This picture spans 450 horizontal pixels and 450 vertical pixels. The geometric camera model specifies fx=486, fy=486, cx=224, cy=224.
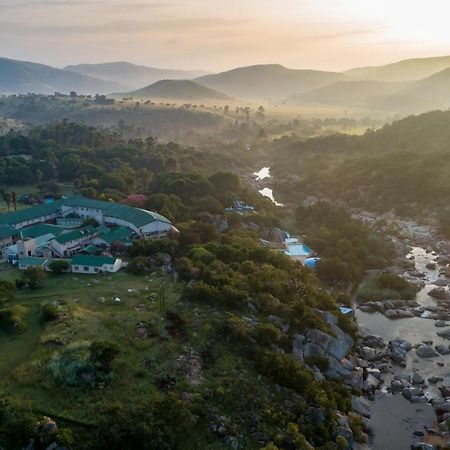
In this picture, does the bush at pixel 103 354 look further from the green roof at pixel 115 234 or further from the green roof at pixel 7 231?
the green roof at pixel 7 231

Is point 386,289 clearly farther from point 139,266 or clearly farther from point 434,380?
point 139,266

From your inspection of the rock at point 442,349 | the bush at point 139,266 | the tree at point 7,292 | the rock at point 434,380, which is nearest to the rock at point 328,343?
the rock at point 434,380

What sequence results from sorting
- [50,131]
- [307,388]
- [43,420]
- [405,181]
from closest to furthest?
[43,420] → [307,388] → [405,181] → [50,131]

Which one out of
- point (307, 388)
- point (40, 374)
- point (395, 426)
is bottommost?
point (395, 426)

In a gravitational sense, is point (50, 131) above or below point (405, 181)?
above

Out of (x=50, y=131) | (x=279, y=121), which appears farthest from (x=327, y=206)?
(x=279, y=121)

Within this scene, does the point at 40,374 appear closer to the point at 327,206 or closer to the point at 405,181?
the point at 327,206
